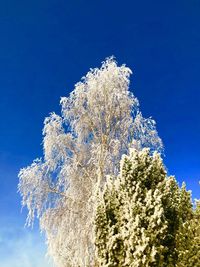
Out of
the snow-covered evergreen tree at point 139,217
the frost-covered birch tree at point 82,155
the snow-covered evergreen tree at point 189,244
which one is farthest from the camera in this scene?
the frost-covered birch tree at point 82,155

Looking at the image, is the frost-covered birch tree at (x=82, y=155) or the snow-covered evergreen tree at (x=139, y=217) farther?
the frost-covered birch tree at (x=82, y=155)

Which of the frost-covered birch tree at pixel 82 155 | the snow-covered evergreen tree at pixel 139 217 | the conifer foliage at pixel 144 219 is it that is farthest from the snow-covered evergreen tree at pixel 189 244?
the frost-covered birch tree at pixel 82 155

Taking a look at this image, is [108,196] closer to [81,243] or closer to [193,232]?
[193,232]

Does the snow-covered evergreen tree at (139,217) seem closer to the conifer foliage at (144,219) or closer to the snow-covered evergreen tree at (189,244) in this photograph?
the conifer foliage at (144,219)

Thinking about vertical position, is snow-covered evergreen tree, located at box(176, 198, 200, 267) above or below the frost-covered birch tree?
below

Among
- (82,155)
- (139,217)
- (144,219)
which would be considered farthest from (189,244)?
(82,155)

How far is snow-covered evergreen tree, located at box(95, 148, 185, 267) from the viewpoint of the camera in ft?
37.6

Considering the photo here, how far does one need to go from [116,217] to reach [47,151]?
916 centimetres

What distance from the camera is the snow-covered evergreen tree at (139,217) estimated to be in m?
11.5

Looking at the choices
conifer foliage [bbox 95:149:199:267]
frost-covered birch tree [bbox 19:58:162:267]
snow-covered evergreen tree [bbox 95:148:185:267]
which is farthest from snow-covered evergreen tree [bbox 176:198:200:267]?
frost-covered birch tree [bbox 19:58:162:267]

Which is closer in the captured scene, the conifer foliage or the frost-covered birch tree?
the conifer foliage

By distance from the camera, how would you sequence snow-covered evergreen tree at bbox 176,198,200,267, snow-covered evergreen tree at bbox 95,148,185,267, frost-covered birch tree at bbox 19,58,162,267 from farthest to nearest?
frost-covered birch tree at bbox 19,58,162,267, snow-covered evergreen tree at bbox 176,198,200,267, snow-covered evergreen tree at bbox 95,148,185,267

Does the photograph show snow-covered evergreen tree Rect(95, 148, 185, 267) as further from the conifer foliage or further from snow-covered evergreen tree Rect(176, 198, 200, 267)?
snow-covered evergreen tree Rect(176, 198, 200, 267)

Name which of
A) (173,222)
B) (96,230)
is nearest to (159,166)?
(173,222)
